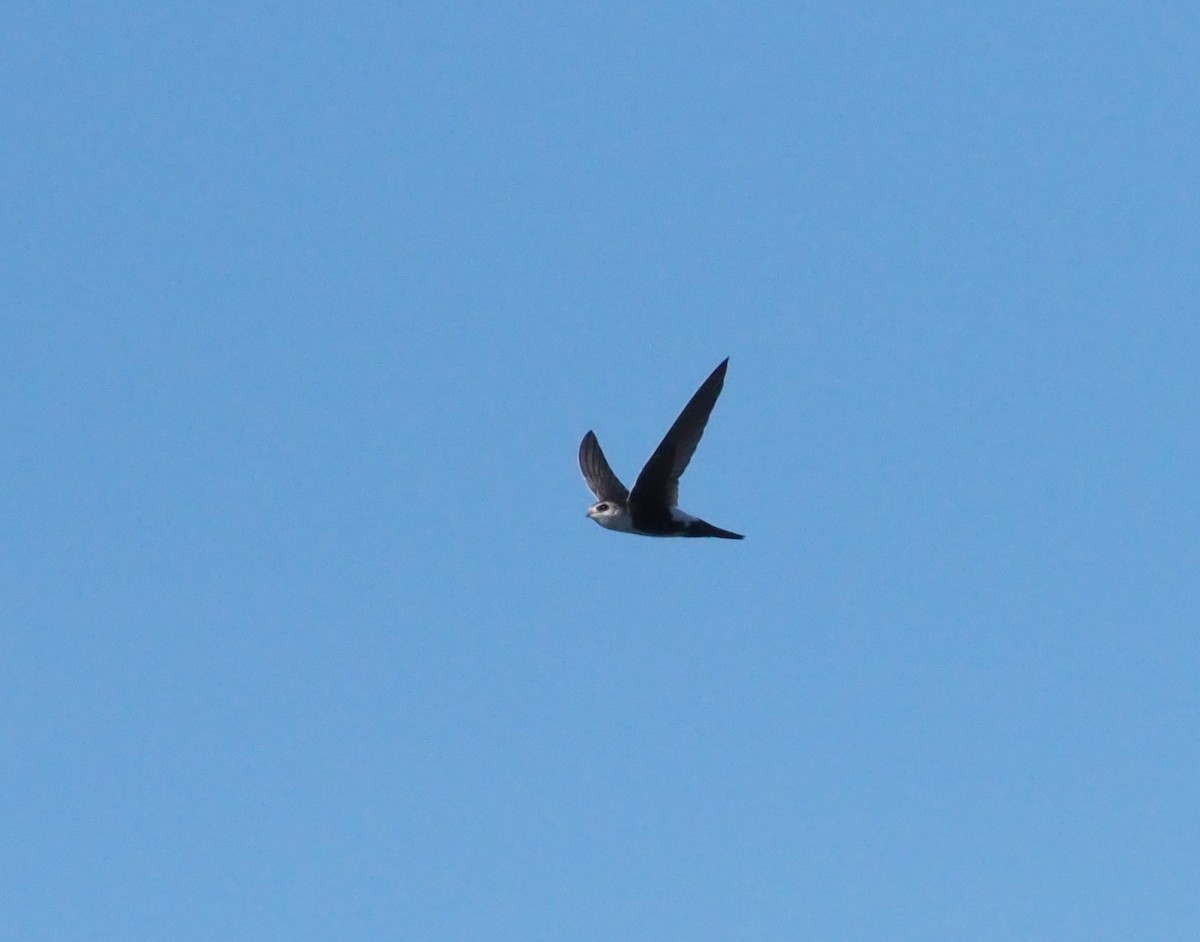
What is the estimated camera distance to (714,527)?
914 inches

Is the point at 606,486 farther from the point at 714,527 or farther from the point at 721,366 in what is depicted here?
the point at 721,366

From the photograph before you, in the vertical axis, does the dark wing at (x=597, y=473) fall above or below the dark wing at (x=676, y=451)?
above

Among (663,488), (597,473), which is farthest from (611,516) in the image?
(597,473)

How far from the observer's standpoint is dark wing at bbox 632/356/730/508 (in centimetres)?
2134

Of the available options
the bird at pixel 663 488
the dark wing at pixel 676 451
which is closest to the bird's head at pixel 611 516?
the bird at pixel 663 488

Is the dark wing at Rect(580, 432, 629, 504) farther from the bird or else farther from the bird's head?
the bird's head

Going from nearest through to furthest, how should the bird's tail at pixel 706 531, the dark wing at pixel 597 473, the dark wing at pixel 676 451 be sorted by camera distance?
the dark wing at pixel 676 451, the bird's tail at pixel 706 531, the dark wing at pixel 597 473

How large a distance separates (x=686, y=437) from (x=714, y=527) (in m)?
1.70

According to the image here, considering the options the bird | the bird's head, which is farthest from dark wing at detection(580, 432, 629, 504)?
the bird's head

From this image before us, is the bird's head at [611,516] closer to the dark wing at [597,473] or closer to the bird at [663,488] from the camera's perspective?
the bird at [663,488]

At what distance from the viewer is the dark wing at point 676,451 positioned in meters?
21.3

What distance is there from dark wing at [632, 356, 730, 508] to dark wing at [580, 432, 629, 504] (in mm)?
1784

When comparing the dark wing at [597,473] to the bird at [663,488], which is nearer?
the bird at [663,488]

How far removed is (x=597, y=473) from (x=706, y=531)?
2531 millimetres
